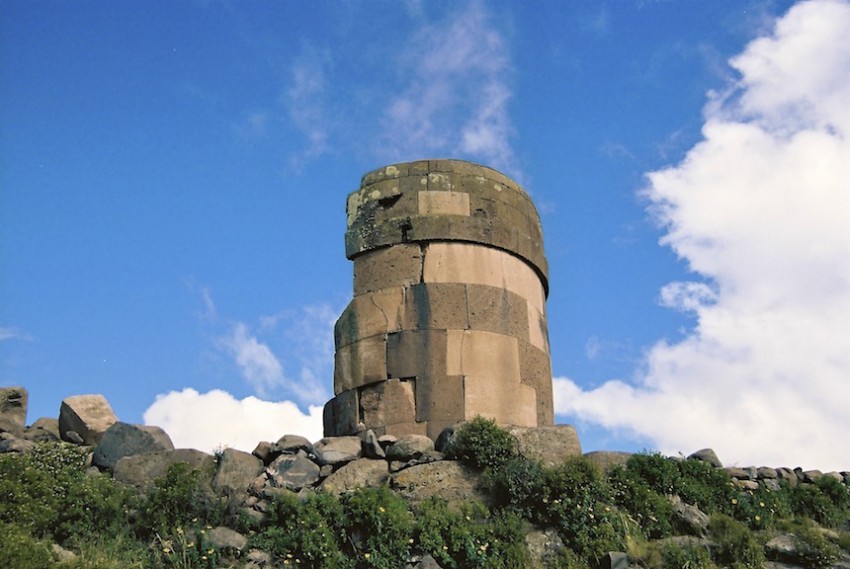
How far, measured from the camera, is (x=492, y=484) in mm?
8727

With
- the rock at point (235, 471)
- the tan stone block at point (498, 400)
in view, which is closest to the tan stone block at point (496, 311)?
the tan stone block at point (498, 400)

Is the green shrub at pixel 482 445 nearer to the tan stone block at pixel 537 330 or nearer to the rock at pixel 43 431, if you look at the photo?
the tan stone block at pixel 537 330

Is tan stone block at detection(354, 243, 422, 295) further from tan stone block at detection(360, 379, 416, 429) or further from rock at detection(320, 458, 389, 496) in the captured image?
rock at detection(320, 458, 389, 496)

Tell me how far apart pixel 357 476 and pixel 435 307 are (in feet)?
6.97

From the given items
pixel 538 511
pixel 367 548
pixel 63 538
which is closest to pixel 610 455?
pixel 538 511

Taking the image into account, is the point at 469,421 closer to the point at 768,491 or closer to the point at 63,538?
the point at 768,491

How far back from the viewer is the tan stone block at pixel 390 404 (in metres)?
9.90

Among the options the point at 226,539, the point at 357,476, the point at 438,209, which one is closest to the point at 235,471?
the point at 226,539

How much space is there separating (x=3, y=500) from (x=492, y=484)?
4046 mm

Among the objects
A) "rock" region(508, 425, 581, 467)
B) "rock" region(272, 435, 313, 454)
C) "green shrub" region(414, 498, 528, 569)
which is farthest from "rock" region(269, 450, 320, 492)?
"rock" region(508, 425, 581, 467)

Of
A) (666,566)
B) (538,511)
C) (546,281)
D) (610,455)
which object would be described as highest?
(546,281)

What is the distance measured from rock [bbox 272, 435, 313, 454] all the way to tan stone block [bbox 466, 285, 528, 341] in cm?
213

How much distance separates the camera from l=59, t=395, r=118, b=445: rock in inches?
381

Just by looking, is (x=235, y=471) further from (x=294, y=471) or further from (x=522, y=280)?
(x=522, y=280)
